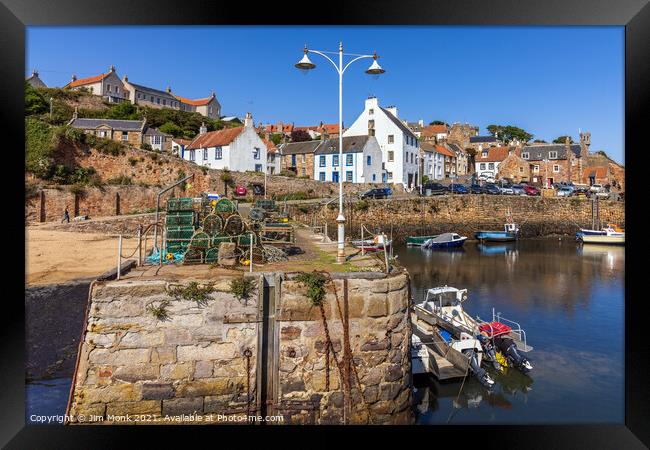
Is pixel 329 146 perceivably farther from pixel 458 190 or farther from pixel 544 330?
pixel 544 330

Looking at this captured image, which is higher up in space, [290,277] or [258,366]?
[290,277]

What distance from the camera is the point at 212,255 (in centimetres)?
689

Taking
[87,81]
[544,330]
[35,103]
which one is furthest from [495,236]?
[87,81]

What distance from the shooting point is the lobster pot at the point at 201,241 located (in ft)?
22.4

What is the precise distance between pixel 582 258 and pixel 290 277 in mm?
22374

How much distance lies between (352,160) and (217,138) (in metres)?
9.54

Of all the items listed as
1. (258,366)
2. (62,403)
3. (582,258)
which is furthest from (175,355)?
(582,258)

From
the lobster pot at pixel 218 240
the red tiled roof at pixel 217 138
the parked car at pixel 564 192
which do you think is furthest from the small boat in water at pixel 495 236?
the lobster pot at pixel 218 240

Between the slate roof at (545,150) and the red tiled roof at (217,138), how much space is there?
2811 centimetres

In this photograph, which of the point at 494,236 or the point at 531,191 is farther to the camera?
the point at 531,191

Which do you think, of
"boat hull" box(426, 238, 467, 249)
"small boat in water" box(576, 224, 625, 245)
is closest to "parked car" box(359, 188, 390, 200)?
"boat hull" box(426, 238, 467, 249)
